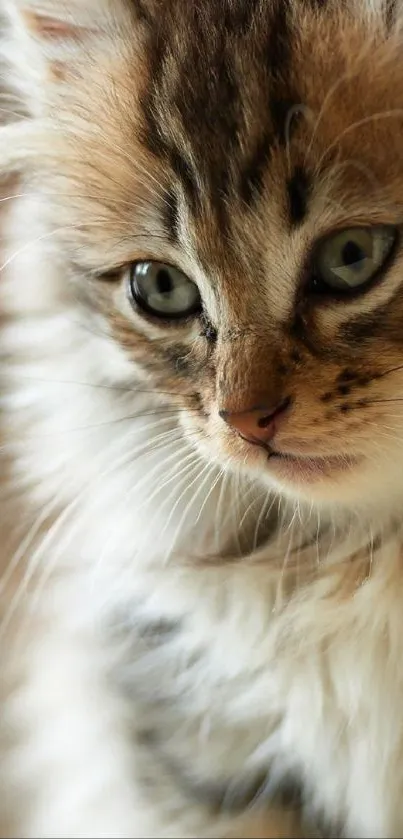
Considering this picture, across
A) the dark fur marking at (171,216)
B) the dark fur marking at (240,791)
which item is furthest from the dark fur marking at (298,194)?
the dark fur marking at (240,791)

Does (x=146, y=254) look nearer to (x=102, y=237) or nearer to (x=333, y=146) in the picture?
(x=102, y=237)

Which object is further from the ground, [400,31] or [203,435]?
[400,31]

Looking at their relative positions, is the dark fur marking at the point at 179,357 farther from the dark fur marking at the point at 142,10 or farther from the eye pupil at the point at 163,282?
the dark fur marking at the point at 142,10

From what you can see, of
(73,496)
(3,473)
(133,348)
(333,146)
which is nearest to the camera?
(333,146)

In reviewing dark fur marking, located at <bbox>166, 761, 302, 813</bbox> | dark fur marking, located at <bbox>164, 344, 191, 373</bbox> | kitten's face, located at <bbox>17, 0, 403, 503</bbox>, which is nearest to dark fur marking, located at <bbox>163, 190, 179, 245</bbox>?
kitten's face, located at <bbox>17, 0, 403, 503</bbox>

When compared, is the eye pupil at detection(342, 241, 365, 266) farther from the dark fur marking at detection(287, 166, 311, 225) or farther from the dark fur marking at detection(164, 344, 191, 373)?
the dark fur marking at detection(164, 344, 191, 373)

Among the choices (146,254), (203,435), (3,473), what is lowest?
(3,473)

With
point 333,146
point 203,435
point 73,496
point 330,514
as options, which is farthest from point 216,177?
point 73,496
